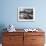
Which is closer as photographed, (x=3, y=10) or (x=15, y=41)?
(x=15, y=41)

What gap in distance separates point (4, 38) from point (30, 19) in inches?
43.7

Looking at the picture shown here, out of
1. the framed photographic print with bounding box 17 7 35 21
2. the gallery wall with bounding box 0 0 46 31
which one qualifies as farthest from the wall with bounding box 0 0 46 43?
the framed photographic print with bounding box 17 7 35 21

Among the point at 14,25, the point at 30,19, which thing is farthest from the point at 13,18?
the point at 30,19

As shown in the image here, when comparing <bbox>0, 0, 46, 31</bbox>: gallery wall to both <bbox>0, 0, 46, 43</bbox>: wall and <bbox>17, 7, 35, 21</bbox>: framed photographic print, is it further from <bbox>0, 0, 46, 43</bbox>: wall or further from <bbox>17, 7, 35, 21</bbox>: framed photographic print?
<bbox>17, 7, 35, 21</bbox>: framed photographic print

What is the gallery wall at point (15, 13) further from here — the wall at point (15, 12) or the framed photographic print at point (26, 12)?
the framed photographic print at point (26, 12)

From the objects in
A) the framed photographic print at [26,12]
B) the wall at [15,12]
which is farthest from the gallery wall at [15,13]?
the framed photographic print at [26,12]

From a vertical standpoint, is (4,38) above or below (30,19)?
below

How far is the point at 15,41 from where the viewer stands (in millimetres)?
3746

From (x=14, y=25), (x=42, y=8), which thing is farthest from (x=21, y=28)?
(x=42, y=8)

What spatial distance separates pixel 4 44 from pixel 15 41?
1.11 feet

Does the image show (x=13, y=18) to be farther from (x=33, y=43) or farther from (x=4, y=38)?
(x=33, y=43)

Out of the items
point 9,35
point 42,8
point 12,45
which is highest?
point 42,8

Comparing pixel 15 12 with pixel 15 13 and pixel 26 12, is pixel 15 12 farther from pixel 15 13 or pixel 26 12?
pixel 26 12

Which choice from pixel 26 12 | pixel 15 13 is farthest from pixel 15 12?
pixel 26 12
